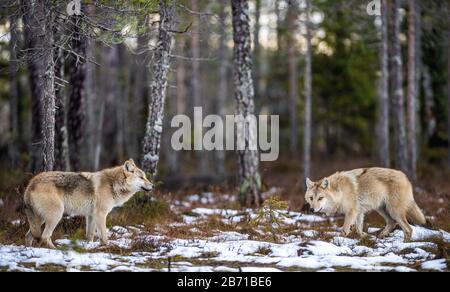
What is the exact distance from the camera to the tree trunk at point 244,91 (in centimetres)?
1512

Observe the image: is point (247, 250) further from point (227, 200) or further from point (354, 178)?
point (227, 200)

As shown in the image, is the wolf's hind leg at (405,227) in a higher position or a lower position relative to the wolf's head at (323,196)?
lower

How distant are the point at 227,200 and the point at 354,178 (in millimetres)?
5829

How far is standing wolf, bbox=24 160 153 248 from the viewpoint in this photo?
975 cm

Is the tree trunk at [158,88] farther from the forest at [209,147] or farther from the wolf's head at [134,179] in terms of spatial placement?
the wolf's head at [134,179]

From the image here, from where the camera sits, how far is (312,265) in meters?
8.77

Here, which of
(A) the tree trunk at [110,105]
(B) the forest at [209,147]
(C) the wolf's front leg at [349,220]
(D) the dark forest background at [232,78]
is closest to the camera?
(B) the forest at [209,147]

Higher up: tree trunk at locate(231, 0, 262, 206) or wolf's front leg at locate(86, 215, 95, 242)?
tree trunk at locate(231, 0, 262, 206)

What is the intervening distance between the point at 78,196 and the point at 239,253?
129 inches

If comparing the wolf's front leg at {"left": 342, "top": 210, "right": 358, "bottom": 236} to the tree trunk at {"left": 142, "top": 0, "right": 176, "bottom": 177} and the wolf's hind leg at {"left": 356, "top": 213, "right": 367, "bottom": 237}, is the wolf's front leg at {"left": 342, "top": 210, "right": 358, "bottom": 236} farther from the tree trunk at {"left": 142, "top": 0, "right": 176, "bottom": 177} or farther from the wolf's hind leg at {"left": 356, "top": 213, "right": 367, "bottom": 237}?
the tree trunk at {"left": 142, "top": 0, "right": 176, "bottom": 177}

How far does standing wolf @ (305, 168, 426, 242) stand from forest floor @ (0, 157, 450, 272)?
399 millimetres

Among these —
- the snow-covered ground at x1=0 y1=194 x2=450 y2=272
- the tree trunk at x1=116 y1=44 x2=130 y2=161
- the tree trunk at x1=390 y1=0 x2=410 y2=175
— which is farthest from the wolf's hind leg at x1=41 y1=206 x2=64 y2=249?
the tree trunk at x1=116 y1=44 x2=130 y2=161

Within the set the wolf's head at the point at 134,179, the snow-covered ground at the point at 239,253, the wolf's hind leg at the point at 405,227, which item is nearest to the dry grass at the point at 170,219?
the snow-covered ground at the point at 239,253

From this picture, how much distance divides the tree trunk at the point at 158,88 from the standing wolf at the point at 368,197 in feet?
13.5
